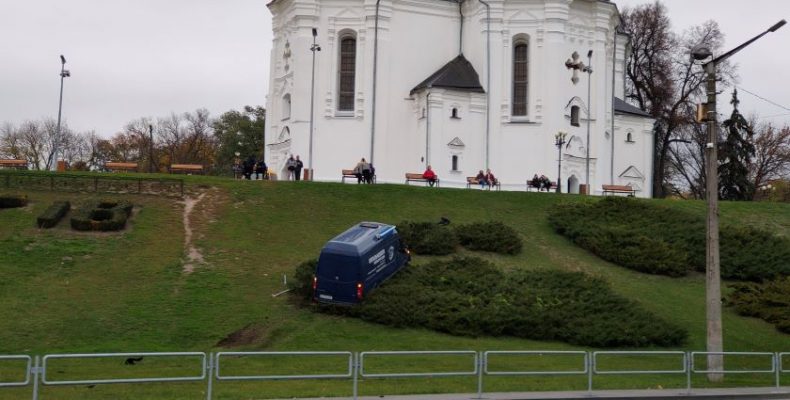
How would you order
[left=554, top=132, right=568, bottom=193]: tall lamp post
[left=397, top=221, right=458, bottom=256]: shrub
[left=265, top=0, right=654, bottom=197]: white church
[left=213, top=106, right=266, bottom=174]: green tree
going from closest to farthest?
[left=397, top=221, right=458, bottom=256]: shrub → [left=554, top=132, right=568, bottom=193]: tall lamp post → [left=265, top=0, right=654, bottom=197]: white church → [left=213, top=106, right=266, bottom=174]: green tree

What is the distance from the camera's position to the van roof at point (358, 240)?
26750 mm

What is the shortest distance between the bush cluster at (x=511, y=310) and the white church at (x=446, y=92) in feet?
82.8

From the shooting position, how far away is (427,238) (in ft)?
110

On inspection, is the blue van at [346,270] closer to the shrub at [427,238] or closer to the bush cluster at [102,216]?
the shrub at [427,238]

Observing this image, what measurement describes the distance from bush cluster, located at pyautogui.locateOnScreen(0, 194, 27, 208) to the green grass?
0.43 metres

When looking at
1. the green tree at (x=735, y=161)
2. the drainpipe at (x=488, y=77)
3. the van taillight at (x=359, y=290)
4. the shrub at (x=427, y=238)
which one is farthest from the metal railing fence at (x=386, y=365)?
the green tree at (x=735, y=161)

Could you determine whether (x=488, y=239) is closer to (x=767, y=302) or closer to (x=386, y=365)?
(x=767, y=302)

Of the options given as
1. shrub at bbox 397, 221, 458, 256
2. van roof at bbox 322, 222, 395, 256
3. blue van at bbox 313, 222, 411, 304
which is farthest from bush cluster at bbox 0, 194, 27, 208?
van roof at bbox 322, 222, 395, 256

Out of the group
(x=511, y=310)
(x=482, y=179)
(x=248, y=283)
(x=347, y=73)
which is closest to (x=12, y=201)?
(x=248, y=283)

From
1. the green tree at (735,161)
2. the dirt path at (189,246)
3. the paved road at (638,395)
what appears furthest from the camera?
the green tree at (735,161)

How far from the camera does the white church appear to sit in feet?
180

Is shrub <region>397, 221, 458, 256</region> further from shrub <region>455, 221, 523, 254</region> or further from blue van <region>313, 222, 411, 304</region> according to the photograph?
blue van <region>313, 222, 411, 304</region>

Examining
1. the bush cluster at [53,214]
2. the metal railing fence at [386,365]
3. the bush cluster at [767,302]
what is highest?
the bush cluster at [53,214]

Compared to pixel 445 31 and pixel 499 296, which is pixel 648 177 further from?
pixel 499 296
